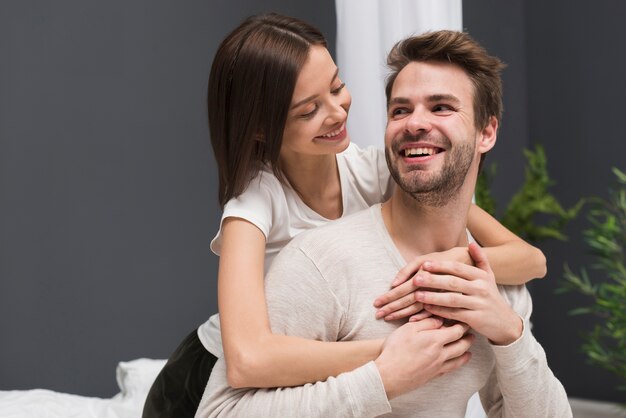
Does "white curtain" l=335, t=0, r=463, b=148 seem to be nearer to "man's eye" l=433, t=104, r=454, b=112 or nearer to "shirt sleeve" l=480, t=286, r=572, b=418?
"man's eye" l=433, t=104, r=454, b=112

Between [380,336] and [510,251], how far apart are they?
369mm

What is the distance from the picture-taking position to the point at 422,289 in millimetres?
1473

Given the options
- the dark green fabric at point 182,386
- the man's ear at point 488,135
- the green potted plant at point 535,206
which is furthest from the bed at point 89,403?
the green potted plant at point 535,206

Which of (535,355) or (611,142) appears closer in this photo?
(535,355)

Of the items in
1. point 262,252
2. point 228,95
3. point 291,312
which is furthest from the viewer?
point 228,95

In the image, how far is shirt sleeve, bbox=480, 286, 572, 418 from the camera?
149 centimetres

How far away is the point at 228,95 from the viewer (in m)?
1.66

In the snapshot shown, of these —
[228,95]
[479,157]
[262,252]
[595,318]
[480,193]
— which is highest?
[228,95]

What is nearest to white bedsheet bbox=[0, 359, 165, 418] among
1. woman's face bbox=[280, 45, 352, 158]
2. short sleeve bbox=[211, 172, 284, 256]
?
short sleeve bbox=[211, 172, 284, 256]

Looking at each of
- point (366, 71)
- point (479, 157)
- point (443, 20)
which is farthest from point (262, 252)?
point (443, 20)

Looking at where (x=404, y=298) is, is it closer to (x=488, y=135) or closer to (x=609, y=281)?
(x=488, y=135)

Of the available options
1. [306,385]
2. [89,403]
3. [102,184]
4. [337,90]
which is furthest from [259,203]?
[102,184]

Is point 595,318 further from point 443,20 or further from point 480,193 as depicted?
point 443,20

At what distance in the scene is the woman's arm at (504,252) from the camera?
5.43 ft
